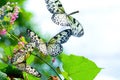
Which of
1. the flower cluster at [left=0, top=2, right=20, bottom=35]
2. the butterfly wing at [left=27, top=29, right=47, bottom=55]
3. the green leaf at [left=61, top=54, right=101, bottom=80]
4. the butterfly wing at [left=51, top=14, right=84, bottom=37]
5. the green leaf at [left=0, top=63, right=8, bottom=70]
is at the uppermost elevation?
the flower cluster at [left=0, top=2, right=20, bottom=35]

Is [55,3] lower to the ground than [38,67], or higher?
higher

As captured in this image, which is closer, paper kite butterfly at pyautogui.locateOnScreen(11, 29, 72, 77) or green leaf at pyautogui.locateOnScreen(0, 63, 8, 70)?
paper kite butterfly at pyautogui.locateOnScreen(11, 29, 72, 77)

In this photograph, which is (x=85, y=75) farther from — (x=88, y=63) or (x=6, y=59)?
(x=6, y=59)

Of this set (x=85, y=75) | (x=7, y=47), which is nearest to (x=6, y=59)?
(x=7, y=47)

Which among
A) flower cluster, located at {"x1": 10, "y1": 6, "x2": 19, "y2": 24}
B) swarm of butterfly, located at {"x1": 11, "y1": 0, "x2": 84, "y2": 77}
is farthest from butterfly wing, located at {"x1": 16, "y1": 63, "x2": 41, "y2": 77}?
flower cluster, located at {"x1": 10, "y1": 6, "x2": 19, "y2": 24}

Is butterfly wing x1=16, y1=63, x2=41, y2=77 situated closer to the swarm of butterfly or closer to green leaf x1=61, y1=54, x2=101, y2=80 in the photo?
the swarm of butterfly

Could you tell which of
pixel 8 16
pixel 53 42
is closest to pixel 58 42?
pixel 53 42

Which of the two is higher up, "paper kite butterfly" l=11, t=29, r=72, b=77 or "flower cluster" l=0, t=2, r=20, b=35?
"flower cluster" l=0, t=2, r=20, b=35

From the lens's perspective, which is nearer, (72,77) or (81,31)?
(81,31)
